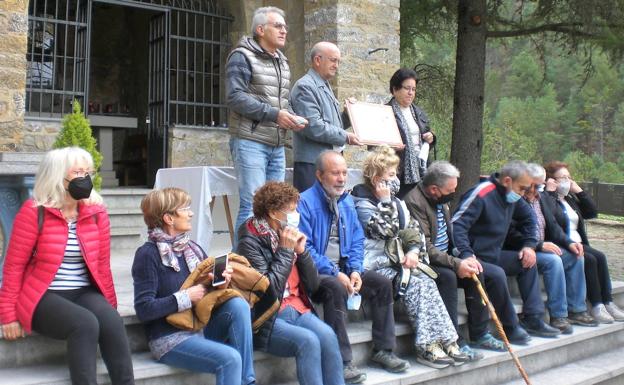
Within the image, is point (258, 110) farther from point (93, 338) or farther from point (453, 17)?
point (453, 17)

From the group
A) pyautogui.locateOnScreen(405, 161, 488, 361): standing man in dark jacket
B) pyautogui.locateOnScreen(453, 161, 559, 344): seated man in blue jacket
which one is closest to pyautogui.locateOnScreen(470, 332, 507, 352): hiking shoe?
pyautogui.locateOnScreen(405, 161, 488, 361): standing man in dark jacket

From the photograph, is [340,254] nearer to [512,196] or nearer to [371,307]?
[371,307]

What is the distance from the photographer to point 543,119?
38.5m

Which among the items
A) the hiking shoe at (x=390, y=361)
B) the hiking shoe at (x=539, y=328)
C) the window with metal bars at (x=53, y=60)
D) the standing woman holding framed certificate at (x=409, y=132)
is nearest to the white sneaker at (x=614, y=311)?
the hiking shoe at (x=539, y=328)

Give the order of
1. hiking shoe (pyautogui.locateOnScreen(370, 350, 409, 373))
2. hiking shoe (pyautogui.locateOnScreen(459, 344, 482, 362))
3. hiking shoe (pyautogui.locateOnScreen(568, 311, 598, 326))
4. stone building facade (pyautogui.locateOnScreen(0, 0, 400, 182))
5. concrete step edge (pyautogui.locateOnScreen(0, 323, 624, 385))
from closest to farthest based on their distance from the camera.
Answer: concrete step edge (pyautogui.locateOnScreen(0, 323, 624, 385)) → hiking shoe (pyautogui.locateOnScreen(370, 350, 409, 373)) → hiking shoe (pyautogui.locateOnScreen(459, 344, 482, 362)) → hiking shoe (pyautogui.locateOnScreen(568, 311, 598, 326)) → stone building facade (pyautogui.locateOnScreen(0, 0, 400, 182))

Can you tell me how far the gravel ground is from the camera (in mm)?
8317

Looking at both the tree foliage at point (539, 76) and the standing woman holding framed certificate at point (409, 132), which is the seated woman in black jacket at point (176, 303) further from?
the tree foliage at point (539, 76)

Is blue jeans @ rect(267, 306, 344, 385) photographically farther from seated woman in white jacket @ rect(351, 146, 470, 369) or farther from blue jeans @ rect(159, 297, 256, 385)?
seated woman in white jacket @ rect(351, 146, 470, 369)

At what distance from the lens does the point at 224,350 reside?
310 cm

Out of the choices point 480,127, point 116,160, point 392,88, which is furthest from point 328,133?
point 116,160

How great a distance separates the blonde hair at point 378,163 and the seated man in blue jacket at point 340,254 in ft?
0.86

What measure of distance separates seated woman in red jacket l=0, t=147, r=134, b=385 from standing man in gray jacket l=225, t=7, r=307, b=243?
1.36 m

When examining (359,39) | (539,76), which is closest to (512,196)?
(359,39)

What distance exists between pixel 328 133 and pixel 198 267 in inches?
66.5
